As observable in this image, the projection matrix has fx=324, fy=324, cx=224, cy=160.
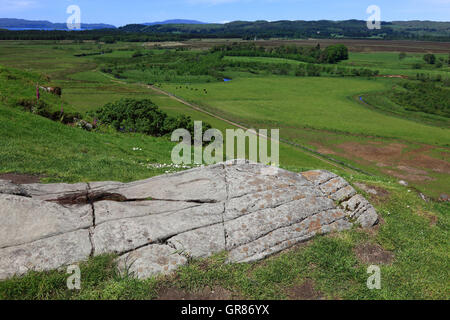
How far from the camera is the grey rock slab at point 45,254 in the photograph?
9.77 meters

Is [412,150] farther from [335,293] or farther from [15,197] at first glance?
[15,197]

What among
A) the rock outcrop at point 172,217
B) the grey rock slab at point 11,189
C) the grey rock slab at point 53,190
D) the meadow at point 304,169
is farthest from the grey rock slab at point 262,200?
the grey rock slab at point 11,189

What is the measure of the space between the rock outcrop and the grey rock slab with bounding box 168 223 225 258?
36 millimetres

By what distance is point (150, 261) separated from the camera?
10750 millimetres

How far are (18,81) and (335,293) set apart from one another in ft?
→ 134

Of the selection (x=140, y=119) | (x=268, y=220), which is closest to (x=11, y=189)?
(x=268, y=220)

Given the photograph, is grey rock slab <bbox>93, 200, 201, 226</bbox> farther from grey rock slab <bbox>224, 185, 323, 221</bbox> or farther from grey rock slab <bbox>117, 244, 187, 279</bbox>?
grey rock slab <bbox>117, 244, 187, 279</bbox>

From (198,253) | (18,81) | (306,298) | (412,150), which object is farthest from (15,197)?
→ (412,150)

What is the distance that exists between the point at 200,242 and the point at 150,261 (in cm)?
194

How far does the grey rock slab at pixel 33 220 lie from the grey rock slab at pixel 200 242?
3.39 m

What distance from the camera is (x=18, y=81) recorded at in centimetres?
3741

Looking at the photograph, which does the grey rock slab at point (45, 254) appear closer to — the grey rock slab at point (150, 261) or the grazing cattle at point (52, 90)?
the grey rock slab at point (150, 261)

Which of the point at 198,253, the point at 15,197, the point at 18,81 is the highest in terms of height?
the point at 18,81

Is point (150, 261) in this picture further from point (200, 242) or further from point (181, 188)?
point (181, 188)
